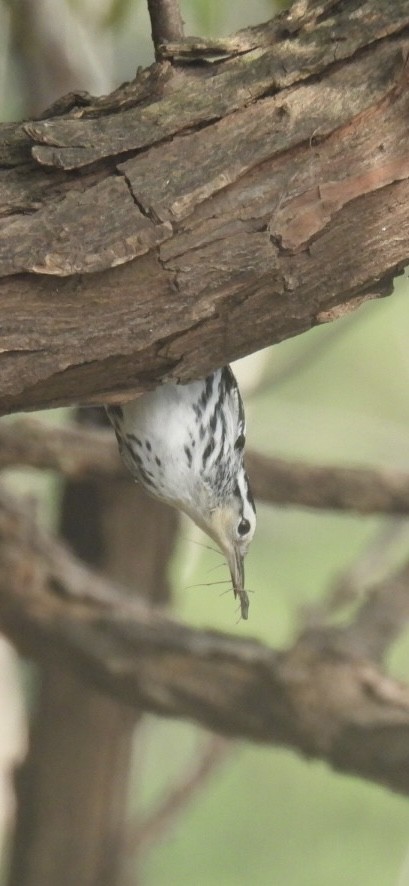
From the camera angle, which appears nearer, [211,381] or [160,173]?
[160,173]

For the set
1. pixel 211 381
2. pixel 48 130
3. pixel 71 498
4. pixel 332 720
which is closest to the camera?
pixel 48 130

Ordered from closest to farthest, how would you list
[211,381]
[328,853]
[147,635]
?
[211,381] < [147,635] < [328,853]

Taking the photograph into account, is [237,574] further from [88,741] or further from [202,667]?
[88,741]

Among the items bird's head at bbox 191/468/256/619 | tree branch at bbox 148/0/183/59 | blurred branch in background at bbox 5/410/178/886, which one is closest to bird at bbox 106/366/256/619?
bird's head at bbox 191/468/256/619

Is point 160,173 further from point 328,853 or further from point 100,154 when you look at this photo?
point 328,853

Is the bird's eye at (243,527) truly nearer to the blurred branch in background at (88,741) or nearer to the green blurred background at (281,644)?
the blurred branch in background at (88,741)

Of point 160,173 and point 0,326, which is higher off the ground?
point 160,173

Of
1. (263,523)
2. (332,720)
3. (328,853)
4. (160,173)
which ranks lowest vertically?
(328,853)

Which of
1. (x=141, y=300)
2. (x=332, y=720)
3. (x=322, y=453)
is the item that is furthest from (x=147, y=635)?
(x=322, y=453)
